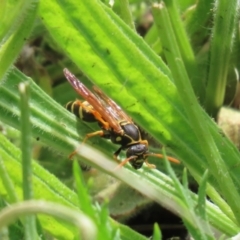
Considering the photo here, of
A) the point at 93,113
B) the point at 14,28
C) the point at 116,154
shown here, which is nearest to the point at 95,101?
the point at 93,113

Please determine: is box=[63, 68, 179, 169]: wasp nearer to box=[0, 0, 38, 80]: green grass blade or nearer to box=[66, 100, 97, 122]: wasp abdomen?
box=[66, 100, 97, 122]: wasp abdomen

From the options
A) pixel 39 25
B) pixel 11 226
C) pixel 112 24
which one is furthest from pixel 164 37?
pixel 39 25

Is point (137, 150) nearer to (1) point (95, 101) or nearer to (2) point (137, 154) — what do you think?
(2) point (137, 154)

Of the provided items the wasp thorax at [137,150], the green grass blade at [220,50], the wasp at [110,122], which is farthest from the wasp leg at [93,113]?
the green grass blade at [220,50]

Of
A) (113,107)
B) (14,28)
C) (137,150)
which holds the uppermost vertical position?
(14,28)

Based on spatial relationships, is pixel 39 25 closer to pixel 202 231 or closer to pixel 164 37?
pixel 164 37

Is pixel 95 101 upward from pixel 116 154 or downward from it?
upward
